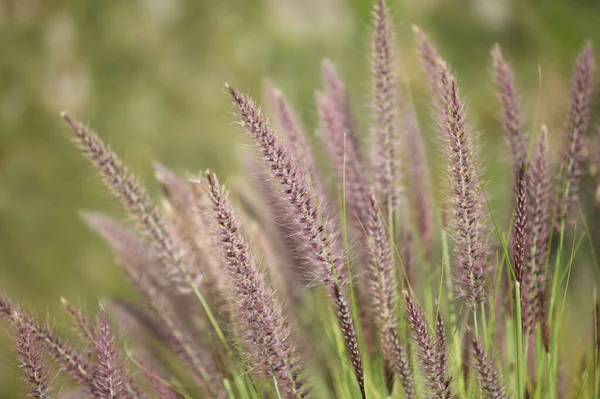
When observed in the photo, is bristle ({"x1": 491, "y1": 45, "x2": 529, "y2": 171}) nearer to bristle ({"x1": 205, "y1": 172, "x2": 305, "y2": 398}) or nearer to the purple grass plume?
bristle ({"x1": 205, "y1": 172, "x2": 305, "y2": 398})

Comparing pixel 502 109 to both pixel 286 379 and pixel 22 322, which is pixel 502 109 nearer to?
pixel 286 379

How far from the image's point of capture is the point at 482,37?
146 cm

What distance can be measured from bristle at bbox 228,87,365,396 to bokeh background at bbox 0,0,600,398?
100 centimetres

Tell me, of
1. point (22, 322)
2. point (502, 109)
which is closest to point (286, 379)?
point (22, 322)

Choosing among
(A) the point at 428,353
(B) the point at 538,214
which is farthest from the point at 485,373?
(B) the point at 538,214

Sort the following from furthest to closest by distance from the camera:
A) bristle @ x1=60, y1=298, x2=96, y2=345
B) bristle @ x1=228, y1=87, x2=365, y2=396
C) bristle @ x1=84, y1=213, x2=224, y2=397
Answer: bristle @ x1=84, y1=213, x2=224, y2=397, bristle @ x1=60, y1=298, x2=96, y2=345, bristle @ x1=228, y1=87, x2=365, y2=396

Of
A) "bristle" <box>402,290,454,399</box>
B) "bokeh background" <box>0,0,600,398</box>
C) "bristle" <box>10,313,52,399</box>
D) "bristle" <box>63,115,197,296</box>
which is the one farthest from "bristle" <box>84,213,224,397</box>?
"bokeh background" <box>0,0,600,398</box>

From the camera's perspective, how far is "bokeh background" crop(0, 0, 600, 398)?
152 cm

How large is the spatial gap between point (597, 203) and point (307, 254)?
0.37 metres

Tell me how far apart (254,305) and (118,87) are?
1.19 meters

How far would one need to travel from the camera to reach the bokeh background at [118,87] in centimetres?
152

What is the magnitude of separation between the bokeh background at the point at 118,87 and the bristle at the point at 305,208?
A: 1.00 m

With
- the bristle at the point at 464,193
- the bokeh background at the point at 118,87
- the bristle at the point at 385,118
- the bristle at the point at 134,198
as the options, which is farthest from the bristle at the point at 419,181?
the bokeh background at the point at 118,87

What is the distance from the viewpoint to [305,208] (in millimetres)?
526
